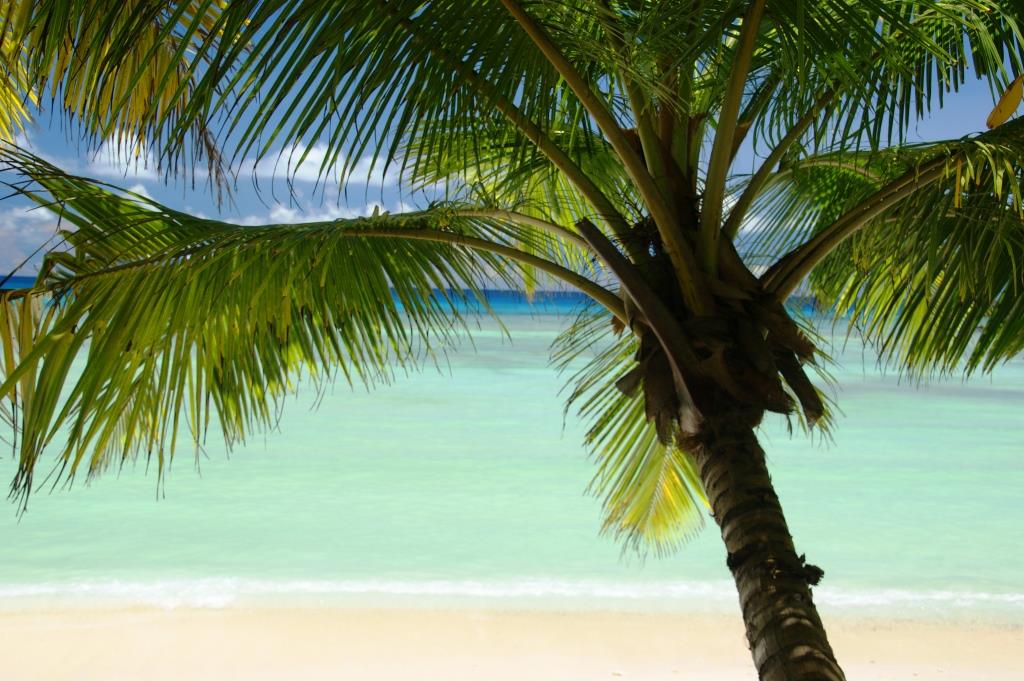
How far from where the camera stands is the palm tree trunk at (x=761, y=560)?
1.96 m

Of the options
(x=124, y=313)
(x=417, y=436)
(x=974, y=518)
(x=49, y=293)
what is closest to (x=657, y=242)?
(x=124, y=313)

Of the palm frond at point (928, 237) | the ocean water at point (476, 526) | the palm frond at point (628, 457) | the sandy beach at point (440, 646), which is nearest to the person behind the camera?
the palm frond at point (928, 237)

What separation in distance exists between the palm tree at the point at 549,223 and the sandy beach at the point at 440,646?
89.9 inches

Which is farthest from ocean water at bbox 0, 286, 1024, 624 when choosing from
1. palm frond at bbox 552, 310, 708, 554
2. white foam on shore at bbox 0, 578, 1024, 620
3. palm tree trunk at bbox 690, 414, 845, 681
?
palm tree trunk at bbox 690, 414, 845, 681

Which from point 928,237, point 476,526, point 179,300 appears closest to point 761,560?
point 928,237

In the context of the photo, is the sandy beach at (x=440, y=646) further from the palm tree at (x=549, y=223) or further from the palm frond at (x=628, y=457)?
the palm tree at (x=549, y=223)

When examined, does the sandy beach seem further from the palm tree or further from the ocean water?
the palm tree

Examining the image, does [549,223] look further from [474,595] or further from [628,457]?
[474,595]

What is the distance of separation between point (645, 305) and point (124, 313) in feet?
4.10

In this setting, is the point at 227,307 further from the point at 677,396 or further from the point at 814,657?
the point at 814,657

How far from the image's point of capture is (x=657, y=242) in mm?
2504

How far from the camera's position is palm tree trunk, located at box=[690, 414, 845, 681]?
196 cm

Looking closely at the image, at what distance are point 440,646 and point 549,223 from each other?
3.15 metres

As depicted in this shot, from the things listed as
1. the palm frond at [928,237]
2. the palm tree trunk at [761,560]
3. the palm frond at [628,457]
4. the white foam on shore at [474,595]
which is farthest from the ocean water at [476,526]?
the palm tree trunk at [761,560]
